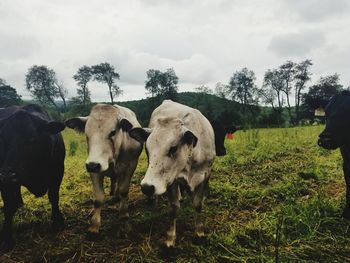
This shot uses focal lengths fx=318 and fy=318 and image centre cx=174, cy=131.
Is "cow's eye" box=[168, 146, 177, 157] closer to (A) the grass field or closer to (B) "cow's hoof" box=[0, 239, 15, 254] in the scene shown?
(A) the grass field

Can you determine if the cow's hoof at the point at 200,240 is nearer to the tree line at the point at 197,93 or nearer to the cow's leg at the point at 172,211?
the cow's leg at the point at 172,211

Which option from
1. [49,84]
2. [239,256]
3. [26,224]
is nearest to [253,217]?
[239,256]

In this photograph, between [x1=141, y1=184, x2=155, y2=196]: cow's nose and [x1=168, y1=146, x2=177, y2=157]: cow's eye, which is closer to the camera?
[x1=141, y1=184, x2=155, y2=196]: cow's nose

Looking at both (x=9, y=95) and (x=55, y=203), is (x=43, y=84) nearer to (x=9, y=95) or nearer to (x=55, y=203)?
(x=9, y=95)

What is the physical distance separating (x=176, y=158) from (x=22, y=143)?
2216mm

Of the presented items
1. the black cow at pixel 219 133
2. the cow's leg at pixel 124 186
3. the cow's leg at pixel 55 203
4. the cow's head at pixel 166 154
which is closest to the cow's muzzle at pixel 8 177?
the cow's leg at pixel 55 203

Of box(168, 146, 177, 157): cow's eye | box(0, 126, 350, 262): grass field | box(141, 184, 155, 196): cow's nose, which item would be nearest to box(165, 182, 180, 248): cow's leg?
box(0, 126, 350, 262): grass field

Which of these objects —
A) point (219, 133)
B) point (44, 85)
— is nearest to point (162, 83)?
point (44, 85)

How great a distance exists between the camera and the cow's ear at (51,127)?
4707 millimetres

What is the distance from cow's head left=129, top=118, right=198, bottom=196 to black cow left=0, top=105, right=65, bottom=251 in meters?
1.81

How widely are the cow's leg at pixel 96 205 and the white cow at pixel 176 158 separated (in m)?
0.91

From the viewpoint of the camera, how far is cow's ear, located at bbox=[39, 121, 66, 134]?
4.71 meters

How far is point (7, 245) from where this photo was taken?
4367 mm

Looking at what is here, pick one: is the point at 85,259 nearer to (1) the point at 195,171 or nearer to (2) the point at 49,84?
(1) the point at 195,171
